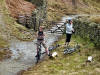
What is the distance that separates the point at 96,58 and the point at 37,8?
55.1 ft

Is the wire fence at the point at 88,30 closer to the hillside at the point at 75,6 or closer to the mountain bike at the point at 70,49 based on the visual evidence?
the mountain bike at the point at 70,49

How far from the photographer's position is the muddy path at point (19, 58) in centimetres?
1544

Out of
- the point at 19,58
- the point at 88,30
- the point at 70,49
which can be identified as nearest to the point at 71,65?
the point at 70,49

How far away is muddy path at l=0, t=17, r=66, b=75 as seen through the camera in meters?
15.4

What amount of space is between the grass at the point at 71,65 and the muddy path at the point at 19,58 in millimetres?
843

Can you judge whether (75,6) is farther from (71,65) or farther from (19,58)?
(71,65)

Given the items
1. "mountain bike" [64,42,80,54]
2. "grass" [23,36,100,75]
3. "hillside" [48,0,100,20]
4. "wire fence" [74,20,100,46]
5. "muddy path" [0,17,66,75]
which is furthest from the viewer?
"hillside" [48,0,100,20]

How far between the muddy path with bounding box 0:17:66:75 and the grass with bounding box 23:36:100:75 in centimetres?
84

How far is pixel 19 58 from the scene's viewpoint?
699 inches

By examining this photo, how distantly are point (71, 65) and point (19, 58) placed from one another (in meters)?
3.70

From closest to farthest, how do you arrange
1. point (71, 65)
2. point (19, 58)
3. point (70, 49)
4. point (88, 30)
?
point (71, 65) < point (19, 58) < point (70, 49) < point (88, 30)

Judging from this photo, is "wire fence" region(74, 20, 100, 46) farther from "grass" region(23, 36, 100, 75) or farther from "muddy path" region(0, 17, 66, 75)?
"muddy path" region(0, 17, 66, 75)

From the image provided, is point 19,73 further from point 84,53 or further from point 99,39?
point 99,39

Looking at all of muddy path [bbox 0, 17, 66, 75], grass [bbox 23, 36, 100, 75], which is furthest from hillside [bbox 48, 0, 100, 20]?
grass [bbox 23, 36, 100, 75]
